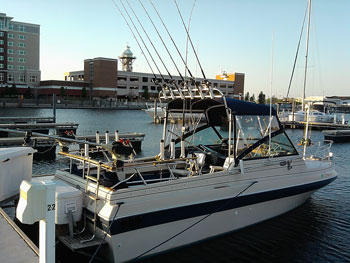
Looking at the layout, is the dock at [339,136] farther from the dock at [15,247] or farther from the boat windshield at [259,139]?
the dock at [15,247]

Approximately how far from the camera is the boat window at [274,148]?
8906 mm

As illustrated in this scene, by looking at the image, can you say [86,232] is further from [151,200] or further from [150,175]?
[150,175]

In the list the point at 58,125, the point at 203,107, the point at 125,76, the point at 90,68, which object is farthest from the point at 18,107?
the point at 203,107

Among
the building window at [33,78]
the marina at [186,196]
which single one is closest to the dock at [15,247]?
the marina at [186,196]

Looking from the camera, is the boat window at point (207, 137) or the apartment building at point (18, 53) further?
the apartment building at point (18, 53)

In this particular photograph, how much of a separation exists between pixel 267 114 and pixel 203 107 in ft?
6.13

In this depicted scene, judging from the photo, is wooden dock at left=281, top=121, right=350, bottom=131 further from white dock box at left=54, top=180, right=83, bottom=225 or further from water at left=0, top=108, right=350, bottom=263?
white dock box at left=54, top=180, right=83, bottom=225

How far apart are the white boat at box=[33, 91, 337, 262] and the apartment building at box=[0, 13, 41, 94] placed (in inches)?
3726

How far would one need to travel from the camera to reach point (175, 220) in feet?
24.3

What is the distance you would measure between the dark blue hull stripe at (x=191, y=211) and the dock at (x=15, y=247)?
51.7 inches

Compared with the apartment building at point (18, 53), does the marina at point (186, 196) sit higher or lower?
lower

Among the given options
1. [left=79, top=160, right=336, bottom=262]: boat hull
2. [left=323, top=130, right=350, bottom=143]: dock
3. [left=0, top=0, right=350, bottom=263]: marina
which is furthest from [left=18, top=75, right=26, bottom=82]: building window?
[left=79, top=160, right=336, bottom=262]: boat hull

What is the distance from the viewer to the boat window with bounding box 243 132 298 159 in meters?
8.91

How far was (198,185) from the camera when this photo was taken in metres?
7.72
